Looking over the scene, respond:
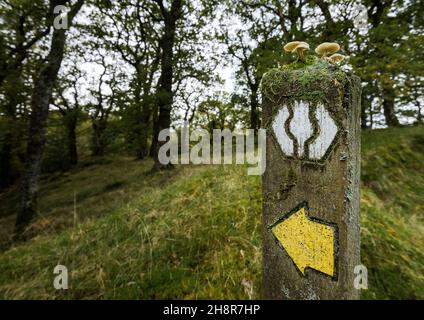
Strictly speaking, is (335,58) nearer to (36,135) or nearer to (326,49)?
(326,49)

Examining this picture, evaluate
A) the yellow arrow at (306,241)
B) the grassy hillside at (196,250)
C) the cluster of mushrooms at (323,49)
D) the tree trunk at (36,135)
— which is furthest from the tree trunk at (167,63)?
the yellow arrow at (306,241)

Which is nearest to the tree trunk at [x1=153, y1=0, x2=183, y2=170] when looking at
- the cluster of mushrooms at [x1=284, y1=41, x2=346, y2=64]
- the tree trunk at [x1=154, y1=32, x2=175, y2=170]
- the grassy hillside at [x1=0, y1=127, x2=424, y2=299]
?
the tree trunk at [x1=154, y1=32, x2=175, y2=170]

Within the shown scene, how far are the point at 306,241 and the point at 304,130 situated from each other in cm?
45

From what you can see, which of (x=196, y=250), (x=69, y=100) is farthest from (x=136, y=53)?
(x=196, y=250)

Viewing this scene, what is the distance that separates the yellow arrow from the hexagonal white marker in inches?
9.9

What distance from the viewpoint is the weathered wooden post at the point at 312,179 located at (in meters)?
0.94

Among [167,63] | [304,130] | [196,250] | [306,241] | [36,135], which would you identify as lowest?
[196,250]

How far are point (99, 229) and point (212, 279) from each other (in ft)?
6.52

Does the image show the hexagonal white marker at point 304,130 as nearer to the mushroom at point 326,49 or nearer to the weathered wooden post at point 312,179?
the weathered wooden post at point 312,179

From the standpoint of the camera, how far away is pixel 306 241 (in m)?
1.01

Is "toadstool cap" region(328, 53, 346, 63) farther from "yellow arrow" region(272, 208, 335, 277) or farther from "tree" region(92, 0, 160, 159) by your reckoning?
"tree" region(92, 0, 160, 159)

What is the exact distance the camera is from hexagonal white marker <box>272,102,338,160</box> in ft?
3.12

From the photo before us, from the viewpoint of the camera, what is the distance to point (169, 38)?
9422 mm
